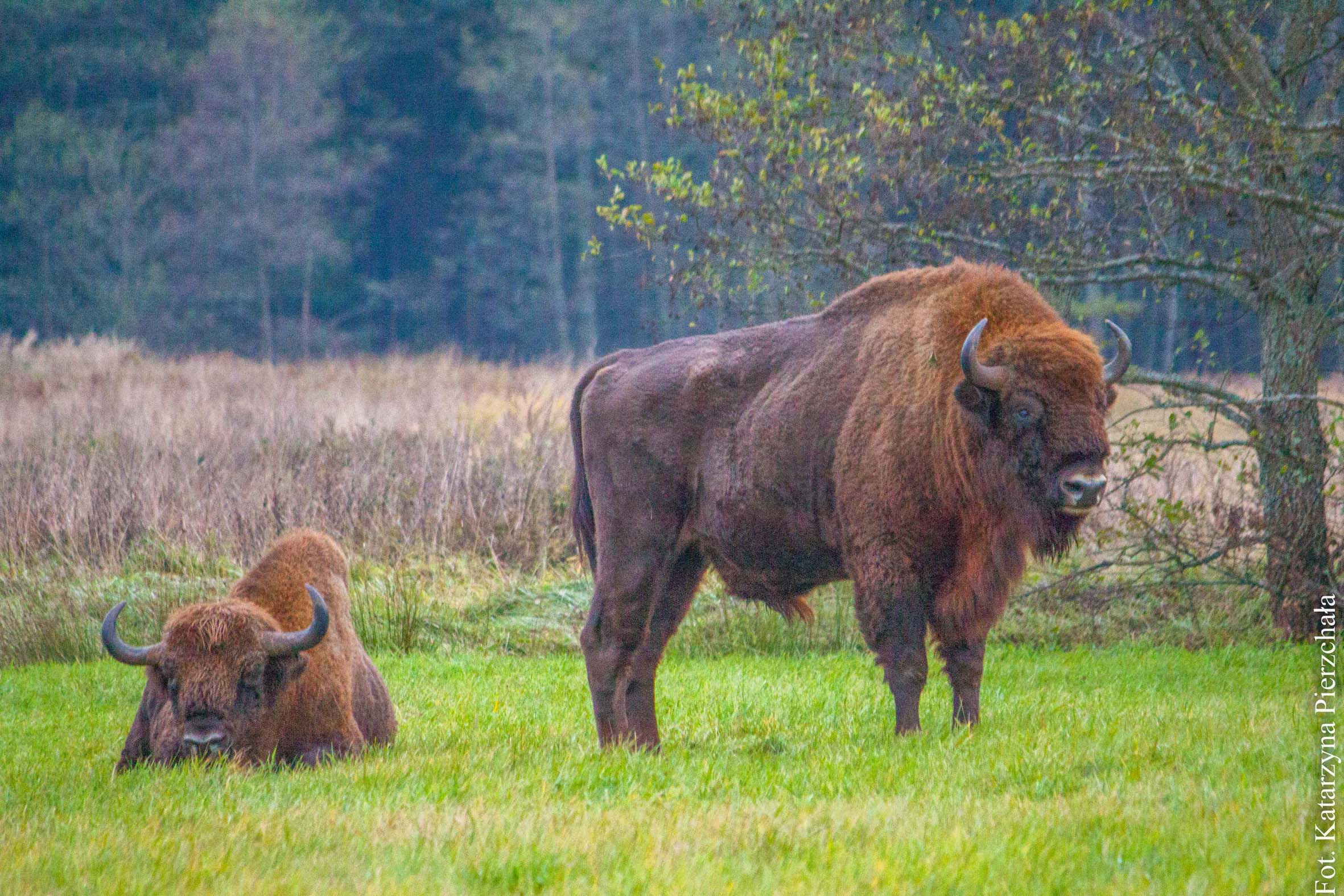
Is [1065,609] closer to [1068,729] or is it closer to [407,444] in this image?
[1068,729]

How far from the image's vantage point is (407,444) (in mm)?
17750

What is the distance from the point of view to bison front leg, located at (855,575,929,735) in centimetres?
692

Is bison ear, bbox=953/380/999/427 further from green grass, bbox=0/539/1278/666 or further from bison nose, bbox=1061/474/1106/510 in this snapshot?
green grass, bbox=0/539/1278/666

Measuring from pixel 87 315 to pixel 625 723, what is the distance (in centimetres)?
4230

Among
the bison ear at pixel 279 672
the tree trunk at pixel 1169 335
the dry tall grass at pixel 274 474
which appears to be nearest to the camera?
the bison ear at pixel 279 672

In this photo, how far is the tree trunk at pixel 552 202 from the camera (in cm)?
4803

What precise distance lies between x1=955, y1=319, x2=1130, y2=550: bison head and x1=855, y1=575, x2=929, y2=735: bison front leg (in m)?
0.75

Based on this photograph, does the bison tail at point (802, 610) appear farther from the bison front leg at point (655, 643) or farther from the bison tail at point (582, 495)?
the bison tail at point (582, 495)

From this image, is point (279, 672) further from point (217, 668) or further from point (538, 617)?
point (538, 617)

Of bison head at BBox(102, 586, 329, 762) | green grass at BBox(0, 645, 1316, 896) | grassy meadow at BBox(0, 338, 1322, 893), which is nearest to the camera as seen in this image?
green grass at BBox(0, 645, 1316, 896)

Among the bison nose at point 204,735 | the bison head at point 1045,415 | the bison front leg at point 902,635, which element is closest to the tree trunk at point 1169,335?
the bison head at point 1045,415

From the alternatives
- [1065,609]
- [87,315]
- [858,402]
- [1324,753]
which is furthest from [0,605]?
[87,315]

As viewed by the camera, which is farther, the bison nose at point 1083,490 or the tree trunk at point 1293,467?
the tree trunk at point 1293,467

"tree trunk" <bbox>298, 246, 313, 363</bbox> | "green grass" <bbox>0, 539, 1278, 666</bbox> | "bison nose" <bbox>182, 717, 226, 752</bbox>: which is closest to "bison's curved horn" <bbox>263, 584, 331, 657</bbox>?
"bison nose" <bbox>182, 717, 226, 752</bbox>
